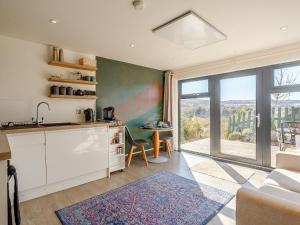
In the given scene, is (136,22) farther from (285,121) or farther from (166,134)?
(285,121)

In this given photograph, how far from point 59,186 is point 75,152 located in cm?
53

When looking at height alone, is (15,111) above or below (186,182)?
above

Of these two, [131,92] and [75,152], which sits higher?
[131,92]

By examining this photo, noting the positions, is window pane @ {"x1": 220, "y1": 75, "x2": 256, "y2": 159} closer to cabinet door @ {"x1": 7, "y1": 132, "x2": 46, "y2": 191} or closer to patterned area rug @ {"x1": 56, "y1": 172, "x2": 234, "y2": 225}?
patterned area rug @ {"x1": 56, "y1": 172, "x2": 234, "y2": 225}

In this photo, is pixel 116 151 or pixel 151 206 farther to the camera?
pixel 116 151

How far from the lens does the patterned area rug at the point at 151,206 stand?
6.27 feet

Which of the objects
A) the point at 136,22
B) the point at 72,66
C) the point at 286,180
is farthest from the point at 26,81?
the point at 286,180

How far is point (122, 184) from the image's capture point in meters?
2.81

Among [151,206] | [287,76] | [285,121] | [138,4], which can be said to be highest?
[138,4]

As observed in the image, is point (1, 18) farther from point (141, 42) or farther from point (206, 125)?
point (206, 125)

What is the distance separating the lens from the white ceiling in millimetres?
1898

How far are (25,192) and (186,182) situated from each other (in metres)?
2.31

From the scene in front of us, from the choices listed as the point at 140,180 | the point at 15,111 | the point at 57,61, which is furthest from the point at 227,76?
the point at 15,111

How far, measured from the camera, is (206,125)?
4434 millimetres
